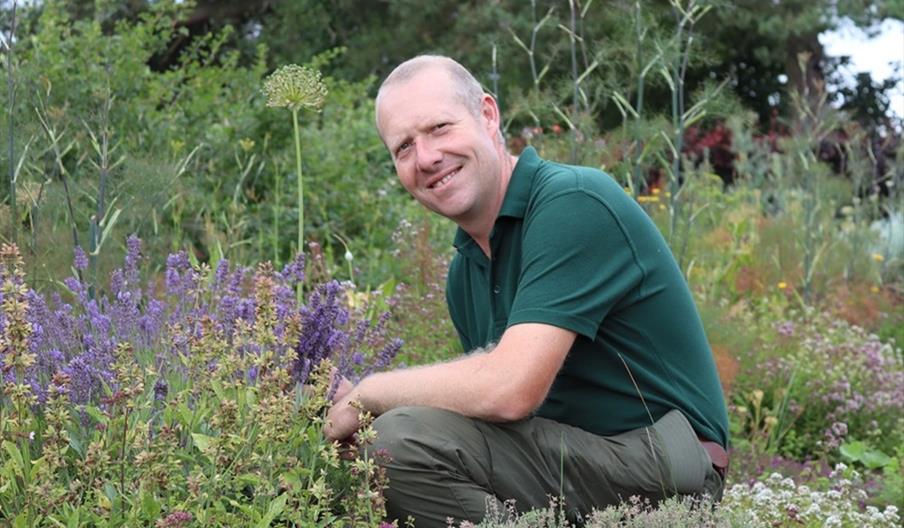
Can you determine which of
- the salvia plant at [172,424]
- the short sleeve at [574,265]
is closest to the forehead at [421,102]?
the short sleeve at [574,265]

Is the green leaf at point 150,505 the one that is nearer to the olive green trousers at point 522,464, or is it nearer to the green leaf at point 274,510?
the green leaf at point 274,510

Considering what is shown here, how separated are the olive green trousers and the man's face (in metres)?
0.59

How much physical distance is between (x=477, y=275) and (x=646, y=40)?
4.87 meters

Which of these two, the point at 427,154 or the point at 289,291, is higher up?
the point at 427,154

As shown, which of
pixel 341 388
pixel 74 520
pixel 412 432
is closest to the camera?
pixel 74 520

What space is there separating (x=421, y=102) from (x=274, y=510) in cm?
123

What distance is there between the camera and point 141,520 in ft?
9.18

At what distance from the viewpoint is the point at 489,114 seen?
367cm

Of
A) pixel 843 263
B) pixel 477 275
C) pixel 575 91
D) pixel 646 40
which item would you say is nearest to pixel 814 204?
pixel 843 263

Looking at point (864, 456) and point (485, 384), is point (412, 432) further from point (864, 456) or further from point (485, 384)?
point (864, 456)

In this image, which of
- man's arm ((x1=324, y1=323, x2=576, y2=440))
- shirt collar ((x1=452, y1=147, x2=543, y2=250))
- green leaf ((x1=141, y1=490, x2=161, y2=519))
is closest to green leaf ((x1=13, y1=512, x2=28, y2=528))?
green leaf ((x1=141, y1=490, x2=161, y2=519))

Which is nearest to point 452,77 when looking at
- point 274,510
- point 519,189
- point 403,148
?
point 403,148

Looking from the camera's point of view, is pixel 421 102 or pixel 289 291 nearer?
pixel 421 102

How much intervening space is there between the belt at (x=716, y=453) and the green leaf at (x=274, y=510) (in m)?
1.30
